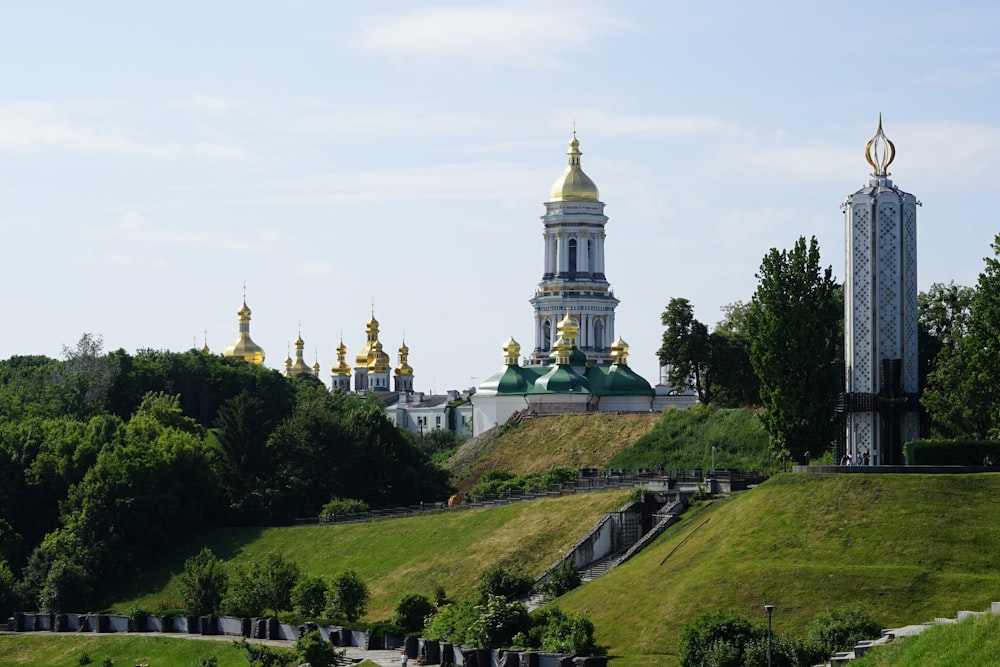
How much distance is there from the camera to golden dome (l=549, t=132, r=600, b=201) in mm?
152375

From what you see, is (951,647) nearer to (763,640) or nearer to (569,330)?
(763,640)

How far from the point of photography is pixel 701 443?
95625 millimetres

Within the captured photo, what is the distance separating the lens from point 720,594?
5328 centimetres

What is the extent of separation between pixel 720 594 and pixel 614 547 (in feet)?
46.6

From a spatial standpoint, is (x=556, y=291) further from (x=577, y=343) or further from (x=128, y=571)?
(x=128, y=571)

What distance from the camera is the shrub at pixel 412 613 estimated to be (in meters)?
59.3

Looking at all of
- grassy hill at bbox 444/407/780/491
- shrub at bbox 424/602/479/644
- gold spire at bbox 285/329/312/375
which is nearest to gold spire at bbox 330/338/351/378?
gold spire at bbox 285/329/312/375

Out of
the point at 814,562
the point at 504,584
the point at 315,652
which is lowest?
the point at 315,652

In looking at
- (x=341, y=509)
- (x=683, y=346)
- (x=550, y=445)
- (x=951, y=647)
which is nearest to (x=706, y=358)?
(x=683, y=346)

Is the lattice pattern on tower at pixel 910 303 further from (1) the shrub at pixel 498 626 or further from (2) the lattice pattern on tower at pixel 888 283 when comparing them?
(1) the shrub at pixel 498 626

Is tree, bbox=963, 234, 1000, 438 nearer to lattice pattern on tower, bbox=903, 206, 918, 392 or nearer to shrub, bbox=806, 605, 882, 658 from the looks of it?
lattice pattern on tower, bbox=903, 206, 918, 392

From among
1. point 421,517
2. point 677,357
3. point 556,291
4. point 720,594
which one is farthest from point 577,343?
point 720,594

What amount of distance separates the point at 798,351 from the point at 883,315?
185 inches

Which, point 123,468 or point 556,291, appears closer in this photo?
point 123,468
